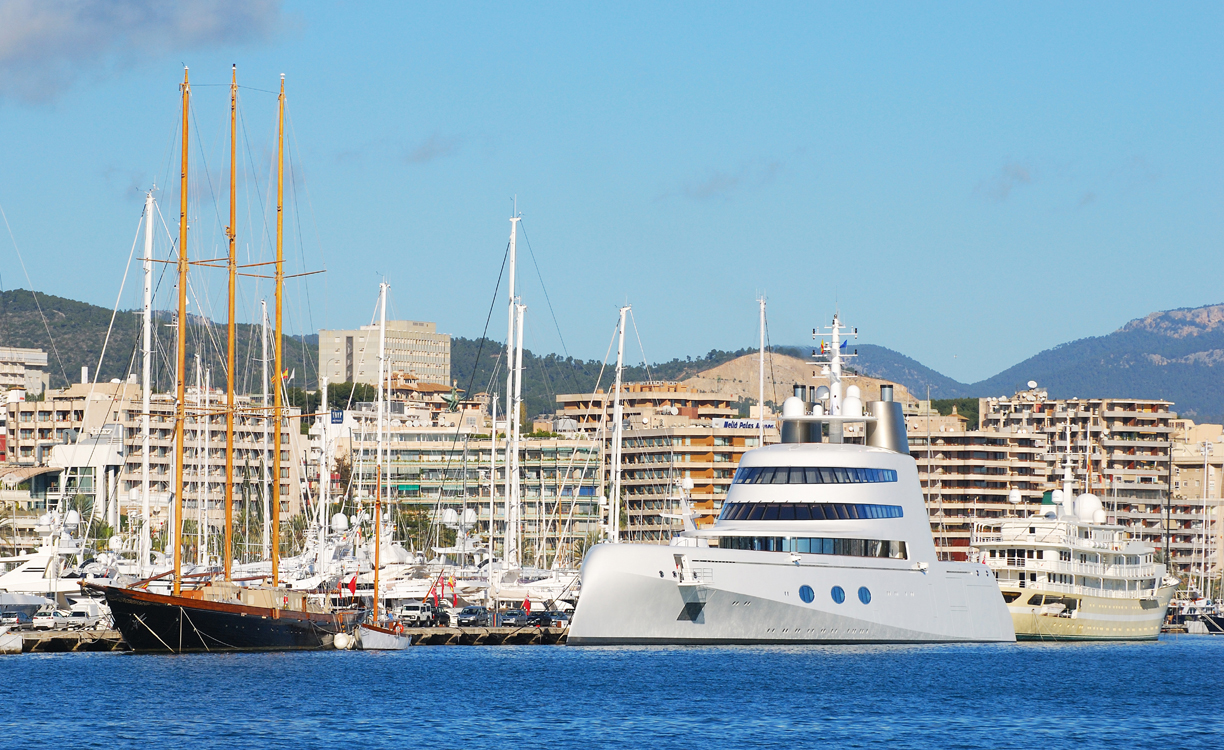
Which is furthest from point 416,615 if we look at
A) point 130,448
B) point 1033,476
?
point 1033,476

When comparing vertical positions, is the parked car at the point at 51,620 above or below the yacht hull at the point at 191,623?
below

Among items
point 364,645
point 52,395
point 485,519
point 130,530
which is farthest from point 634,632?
point 52,395

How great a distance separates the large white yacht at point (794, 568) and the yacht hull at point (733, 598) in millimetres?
37

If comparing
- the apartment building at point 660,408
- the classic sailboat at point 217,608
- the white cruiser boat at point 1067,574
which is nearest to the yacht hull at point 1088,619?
the white cruiser boat at point 1067,574

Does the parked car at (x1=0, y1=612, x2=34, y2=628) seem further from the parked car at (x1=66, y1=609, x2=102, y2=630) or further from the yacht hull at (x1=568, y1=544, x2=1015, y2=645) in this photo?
the yacht hull at (x1=568, y1=544, x2=1015, y2=645)

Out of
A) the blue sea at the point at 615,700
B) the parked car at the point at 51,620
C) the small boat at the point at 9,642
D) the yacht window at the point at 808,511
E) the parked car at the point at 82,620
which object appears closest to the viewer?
the blue sea at the point at 615,700

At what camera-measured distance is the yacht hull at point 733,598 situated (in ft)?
207

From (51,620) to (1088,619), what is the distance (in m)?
47.0

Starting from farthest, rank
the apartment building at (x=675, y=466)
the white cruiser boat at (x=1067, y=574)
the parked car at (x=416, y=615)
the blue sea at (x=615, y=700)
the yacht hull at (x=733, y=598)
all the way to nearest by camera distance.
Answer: the apartment building at (x=675, y=466), the parked car at (x=416, y=615), the white cruiser boat at (x=1067, y=574), the yacht hull at (x=733, y=598), the blue sea at (x=615, y=700)

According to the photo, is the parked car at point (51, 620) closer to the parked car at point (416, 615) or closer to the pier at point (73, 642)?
the pier at point (73, 642)

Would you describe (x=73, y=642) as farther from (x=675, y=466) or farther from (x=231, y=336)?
(x=675, y=466)

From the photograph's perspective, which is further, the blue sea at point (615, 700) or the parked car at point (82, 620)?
the parked car at point (82, 620)

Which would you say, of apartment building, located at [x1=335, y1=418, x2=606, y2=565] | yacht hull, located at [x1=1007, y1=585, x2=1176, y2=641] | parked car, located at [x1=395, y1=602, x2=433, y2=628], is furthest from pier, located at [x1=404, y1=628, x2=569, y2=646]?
apartment building, located at [x1=335, y1=418, x2=606, y2=565]

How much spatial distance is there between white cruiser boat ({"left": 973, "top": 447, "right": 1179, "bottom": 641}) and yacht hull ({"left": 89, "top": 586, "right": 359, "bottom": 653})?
35392 mm
